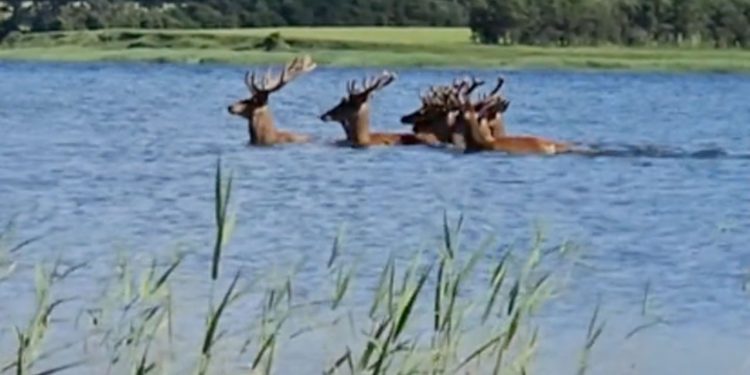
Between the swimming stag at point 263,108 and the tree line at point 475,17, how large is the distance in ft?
162

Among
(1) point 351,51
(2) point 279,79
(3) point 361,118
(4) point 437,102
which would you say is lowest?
(1) point 351,51

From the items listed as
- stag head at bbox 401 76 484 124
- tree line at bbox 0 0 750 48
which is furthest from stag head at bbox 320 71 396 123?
tree line at bbox 0 0 750 48

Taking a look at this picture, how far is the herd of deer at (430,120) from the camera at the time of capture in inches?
1134

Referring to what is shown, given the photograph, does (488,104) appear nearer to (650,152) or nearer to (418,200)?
(650,152)

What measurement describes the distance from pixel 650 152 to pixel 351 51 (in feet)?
148

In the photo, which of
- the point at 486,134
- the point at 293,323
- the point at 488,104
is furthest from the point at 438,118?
the point at 293,323

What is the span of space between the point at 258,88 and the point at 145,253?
12846 millimetres

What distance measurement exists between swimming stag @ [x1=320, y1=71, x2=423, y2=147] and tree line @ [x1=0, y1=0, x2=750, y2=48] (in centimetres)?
4981

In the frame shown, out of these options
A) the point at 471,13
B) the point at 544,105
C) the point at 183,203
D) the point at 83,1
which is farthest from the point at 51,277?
the point at 83,1

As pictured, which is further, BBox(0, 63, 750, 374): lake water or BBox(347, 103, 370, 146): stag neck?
BBox(347, 103, 370, 146): stag neck

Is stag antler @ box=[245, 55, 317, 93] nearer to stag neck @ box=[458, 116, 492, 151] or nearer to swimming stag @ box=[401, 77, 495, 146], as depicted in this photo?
swimming stag @ box=[401, 77, 495, 146]

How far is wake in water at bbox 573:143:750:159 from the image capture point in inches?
1182

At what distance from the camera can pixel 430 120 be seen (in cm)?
2998

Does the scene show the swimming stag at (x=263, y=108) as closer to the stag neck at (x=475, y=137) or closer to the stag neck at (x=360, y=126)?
the stag neck at (x=360, y=126)
